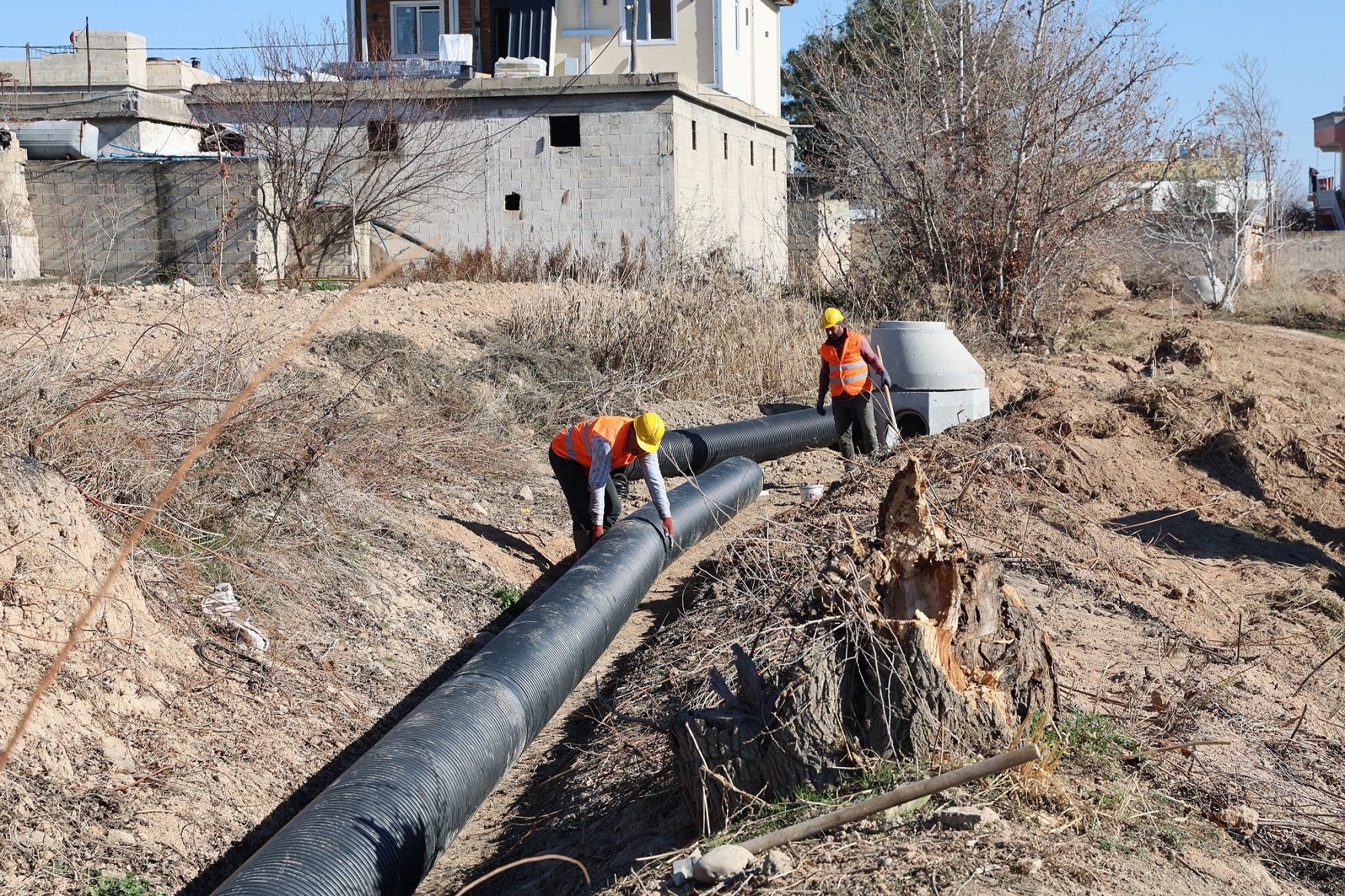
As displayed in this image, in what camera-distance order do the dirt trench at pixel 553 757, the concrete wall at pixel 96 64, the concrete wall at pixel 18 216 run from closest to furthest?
the dirt trench at pixel 553 757, the concrete wall at pixel 18 216, the concrete wall at pixel 96 64

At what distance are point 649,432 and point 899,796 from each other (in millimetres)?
4324

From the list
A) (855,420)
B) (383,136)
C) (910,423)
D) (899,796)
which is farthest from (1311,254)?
(899,796)

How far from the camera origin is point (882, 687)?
3553 millimetres

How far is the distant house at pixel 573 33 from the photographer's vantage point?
24812 mm

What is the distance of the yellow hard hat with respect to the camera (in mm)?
7160

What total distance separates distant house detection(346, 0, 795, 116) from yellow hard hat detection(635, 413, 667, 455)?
18721mm

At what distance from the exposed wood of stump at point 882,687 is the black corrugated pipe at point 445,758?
42.3 inches

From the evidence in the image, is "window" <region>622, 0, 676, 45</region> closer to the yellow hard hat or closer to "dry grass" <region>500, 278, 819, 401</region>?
"dry grass" <region>500, 278, 819, 401</region>

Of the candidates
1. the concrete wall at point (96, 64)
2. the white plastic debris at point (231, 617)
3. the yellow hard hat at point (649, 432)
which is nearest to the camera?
the white plastic debris at point (231, 617)

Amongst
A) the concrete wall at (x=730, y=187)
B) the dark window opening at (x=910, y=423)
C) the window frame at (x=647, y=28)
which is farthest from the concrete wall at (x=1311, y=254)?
the dark window opening at (x=910, y=423)

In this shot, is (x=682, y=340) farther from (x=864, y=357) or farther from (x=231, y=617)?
(x=231, y=617)

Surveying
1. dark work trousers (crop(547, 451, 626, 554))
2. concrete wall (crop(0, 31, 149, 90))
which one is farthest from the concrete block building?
dark work trousers (crop(547, 451, 626, 554))

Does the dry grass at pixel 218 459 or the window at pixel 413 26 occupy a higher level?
the window at pixel 413 26

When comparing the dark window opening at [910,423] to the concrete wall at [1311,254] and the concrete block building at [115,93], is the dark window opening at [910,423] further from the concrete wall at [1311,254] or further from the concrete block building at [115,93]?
the concrete wall at [1311,254]
